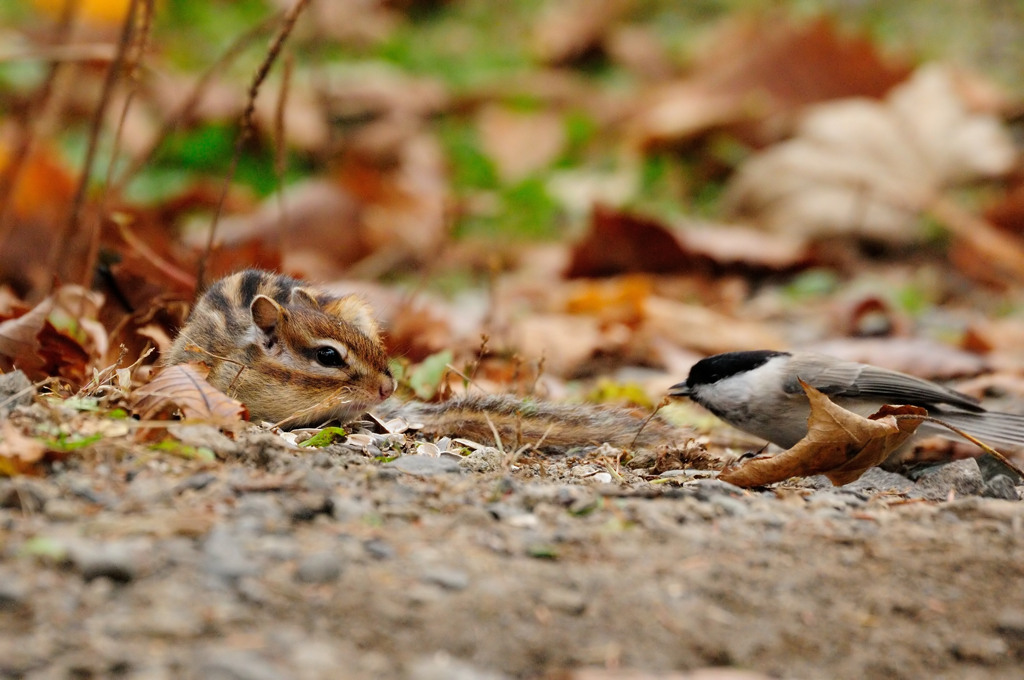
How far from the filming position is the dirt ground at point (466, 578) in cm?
221

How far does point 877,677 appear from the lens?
93.3 inches

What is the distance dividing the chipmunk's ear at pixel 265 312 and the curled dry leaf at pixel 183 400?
0.75m

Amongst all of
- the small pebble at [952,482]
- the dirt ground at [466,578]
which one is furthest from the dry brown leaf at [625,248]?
the dirt ground at [466,578]

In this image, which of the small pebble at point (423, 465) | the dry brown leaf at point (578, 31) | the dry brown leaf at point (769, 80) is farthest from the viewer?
the dry brown leaf at point (578, 31)

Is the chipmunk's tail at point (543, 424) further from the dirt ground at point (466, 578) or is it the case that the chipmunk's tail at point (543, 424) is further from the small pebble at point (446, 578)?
the small pebble at point (446, 578)

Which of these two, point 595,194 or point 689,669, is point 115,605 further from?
point 595,194

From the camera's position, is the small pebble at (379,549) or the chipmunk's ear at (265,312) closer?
the small pebble at (379,549)

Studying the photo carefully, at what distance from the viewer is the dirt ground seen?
2209 mm

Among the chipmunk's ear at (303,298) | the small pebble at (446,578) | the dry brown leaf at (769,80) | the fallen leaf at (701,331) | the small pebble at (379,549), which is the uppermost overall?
the dry brown leaf at (769,80)

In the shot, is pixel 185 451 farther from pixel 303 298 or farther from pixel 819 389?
pixel 819 389

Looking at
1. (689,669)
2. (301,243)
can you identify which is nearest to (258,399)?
(689,669)

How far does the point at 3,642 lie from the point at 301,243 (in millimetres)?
7096

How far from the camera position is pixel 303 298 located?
15.2 ft

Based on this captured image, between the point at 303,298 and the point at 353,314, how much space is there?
23 cm
